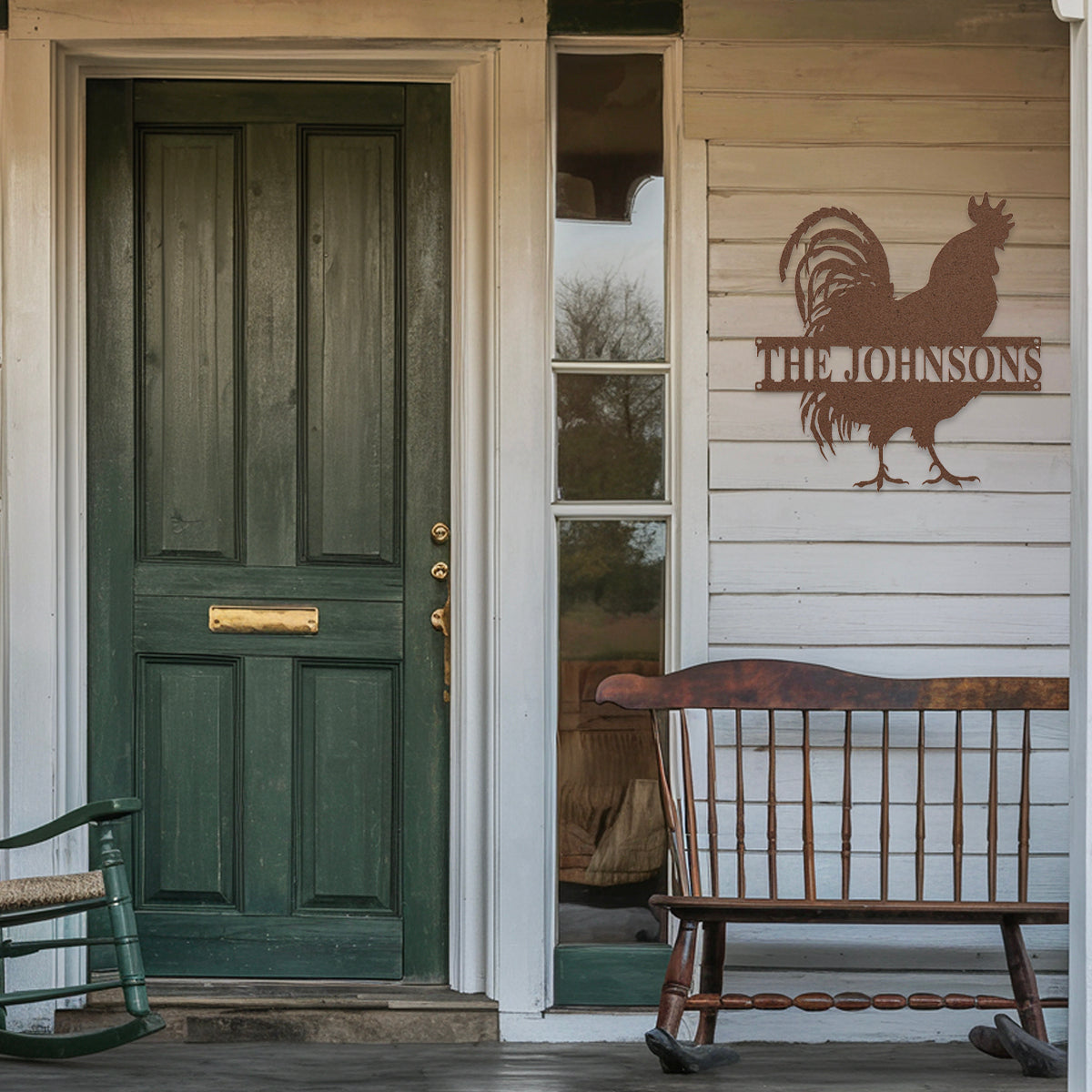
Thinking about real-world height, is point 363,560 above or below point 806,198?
below

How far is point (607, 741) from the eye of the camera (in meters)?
2.95

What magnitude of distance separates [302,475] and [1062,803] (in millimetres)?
1904

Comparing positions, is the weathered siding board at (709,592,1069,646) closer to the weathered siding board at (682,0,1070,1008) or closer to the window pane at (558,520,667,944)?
the weathered siding board at (682,0,1070,1008)

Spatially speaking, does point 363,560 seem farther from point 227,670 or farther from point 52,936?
point 52,936

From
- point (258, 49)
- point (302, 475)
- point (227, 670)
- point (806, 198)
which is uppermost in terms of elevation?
point (258, 49)

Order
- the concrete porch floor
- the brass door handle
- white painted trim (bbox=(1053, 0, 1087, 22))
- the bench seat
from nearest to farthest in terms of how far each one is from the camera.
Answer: white painted trim (bbox=(1053, 0, 1087, 22))
the bench seat
the concrete porch floor
the brass door handle

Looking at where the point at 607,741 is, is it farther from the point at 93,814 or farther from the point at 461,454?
the point at 93,814

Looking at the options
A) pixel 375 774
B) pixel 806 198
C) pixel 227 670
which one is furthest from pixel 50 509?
pixel 806 198

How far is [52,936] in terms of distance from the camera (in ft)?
9.57

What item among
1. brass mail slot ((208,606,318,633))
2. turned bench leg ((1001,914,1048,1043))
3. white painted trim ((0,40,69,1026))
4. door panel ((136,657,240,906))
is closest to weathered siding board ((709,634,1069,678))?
turned bench leg ((1001,914,1048,1043))

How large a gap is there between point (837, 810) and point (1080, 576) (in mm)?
1066

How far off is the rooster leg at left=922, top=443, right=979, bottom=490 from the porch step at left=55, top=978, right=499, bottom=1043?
1.56 metres

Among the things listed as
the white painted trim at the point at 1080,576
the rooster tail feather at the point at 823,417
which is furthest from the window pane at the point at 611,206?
the white painted trim at the point at 1080,576

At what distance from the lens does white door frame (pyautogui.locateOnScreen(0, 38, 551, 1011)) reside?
2.89m
